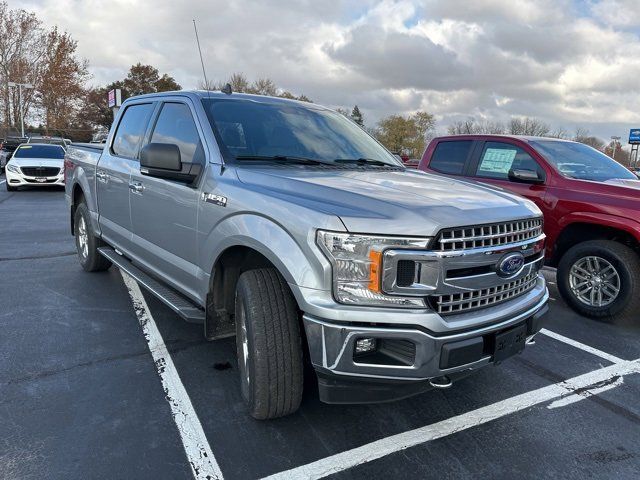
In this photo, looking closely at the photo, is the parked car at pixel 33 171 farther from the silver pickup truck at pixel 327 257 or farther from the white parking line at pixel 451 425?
the white parking line at pixel 451 425

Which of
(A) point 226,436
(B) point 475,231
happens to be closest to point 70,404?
(A) point 226,436

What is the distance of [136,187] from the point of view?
160 inches

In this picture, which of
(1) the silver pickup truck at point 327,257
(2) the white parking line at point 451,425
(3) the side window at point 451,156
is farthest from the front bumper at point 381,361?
(3) the side window at point 451,156

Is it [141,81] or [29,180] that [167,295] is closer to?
[29,180]

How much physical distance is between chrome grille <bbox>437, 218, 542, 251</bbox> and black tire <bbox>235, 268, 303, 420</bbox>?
872 millimetres

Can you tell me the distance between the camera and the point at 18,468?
2.39 metres

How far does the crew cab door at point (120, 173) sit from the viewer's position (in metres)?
4.35

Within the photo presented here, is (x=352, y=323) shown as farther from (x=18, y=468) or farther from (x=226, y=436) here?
(x=18, y=468)

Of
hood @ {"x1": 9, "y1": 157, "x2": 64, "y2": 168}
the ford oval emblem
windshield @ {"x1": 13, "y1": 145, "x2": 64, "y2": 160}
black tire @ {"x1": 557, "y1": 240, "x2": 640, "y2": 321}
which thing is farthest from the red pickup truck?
windshield @ {"x1": 13, "y1": 145, "x2": 64, "y2": 160}

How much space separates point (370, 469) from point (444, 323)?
85cm

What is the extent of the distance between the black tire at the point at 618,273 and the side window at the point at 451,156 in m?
1.95

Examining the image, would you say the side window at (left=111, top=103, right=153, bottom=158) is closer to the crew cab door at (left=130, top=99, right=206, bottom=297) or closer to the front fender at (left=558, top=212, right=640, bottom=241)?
the crew cab door at (left=130, top=99, right=206, bottom=297)

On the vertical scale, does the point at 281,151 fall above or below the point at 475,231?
above

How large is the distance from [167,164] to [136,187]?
1121mm
